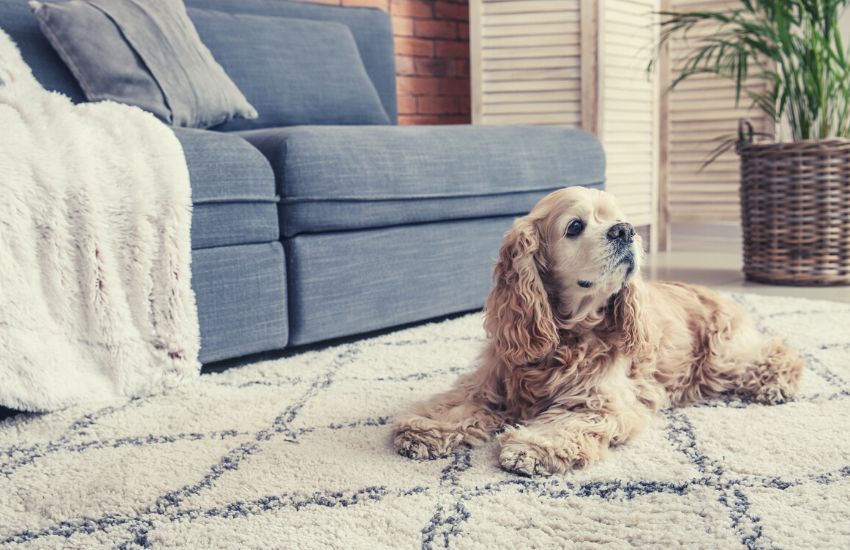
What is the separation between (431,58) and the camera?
4.59 metres

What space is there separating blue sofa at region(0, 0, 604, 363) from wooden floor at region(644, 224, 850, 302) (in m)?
0.92

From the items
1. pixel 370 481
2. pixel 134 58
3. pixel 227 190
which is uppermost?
pixel 134 58

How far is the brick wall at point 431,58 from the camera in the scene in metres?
4.42

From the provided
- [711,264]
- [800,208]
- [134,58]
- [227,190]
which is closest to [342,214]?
[227,190]

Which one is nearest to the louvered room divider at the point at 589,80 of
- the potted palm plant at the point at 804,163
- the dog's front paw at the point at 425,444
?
the potted palm plant at the point at 804,163

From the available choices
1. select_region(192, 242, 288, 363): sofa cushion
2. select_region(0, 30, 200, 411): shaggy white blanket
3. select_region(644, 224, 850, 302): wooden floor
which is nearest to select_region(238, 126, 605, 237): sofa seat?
select_region(192, 242, 288, 363): sofa cushion

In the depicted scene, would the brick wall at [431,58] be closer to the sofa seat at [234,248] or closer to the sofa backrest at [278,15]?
the sofa backrest at [278,15]

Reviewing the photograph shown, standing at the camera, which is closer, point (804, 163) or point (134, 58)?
point (134, 58)

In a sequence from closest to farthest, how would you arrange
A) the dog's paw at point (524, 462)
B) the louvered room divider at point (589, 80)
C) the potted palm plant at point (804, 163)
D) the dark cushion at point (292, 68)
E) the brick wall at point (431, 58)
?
the dog's paw at point (524, 462)
the dark cushion at point (292, 68)
the potted palm plant at point (804, 163)
the louvered room divider at point (589, 80)
the brick wall at point (431, 58)

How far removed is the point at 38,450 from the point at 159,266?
0.52 metres

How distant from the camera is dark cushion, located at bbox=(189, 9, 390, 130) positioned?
3.09m

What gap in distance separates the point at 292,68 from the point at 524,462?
2243 mm

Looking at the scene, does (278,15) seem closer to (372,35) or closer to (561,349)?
(372,35)

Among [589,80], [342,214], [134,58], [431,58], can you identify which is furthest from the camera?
[431,58]
